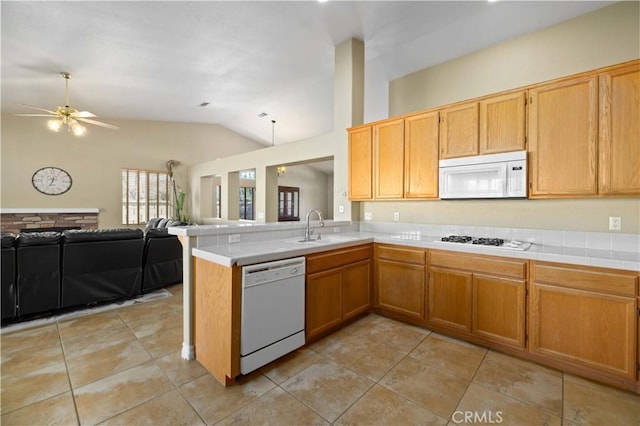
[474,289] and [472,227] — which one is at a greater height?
[472,227]

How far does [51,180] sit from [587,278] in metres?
8.73

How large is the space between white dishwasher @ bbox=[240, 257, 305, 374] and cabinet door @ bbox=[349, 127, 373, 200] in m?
1.62

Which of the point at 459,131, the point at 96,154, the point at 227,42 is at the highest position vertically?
the point at 227,42

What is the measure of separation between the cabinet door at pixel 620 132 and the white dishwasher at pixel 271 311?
2467 mm

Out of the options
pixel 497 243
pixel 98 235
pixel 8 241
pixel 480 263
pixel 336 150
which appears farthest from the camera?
pixel 336 150

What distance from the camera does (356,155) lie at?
364cm

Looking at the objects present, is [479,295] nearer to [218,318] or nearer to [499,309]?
[499,309]

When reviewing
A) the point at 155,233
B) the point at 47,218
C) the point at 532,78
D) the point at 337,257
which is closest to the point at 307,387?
the point at 337,257

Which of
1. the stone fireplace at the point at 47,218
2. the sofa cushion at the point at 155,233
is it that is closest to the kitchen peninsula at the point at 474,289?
the sofa cushion at the point at 155,233

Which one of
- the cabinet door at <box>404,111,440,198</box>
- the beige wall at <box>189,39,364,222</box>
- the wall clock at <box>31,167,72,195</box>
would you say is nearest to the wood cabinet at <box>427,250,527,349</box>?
the cabinet door at <box>404,111,440,198</box>

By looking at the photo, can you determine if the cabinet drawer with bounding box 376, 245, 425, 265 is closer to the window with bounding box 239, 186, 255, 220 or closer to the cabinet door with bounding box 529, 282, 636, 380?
the cabinet door with bounding box 529, 282, 636, 380

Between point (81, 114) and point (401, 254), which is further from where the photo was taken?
point (81, 114)

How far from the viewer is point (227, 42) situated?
11.4 feet

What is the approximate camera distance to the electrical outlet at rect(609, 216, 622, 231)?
234 cm
